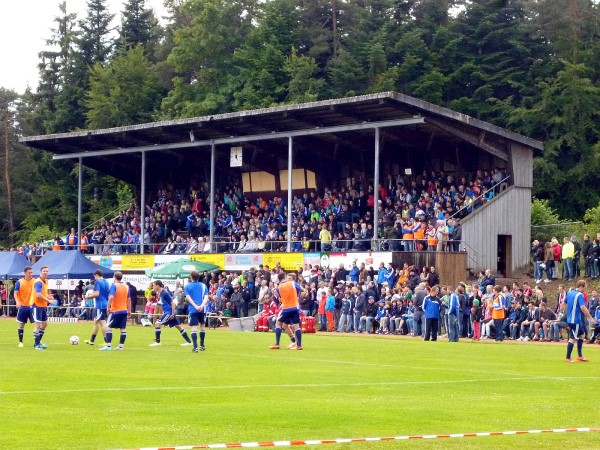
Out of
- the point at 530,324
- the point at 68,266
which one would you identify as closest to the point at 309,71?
the point at 68,266

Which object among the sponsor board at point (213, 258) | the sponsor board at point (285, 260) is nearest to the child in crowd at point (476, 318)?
the sponsor board at point (285, 260)

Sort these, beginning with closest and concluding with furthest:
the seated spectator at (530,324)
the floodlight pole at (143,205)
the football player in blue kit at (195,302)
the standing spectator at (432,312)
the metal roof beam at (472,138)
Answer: the football player in blue kit at (195,302), the standing spectator at (432,312), the seated spectator at (530,324), the metal roof beam at (472,138), the floodlight pole at (143,205)

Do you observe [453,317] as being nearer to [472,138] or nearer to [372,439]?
[472,138]

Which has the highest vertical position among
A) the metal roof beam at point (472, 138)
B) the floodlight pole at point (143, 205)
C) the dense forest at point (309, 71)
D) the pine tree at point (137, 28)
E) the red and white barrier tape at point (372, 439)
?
the pine tree at point (137, 28)

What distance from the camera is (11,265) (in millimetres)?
49438

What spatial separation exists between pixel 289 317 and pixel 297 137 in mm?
25149

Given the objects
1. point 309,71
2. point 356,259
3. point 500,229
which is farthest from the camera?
point 309,71

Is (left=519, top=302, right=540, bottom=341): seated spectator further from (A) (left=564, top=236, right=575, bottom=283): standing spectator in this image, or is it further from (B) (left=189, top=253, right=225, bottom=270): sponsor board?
(B) (left=189, top=253, right=225, bottom=270): sponsor board

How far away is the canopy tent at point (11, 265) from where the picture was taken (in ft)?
160

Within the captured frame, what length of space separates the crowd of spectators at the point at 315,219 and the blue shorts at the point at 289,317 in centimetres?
1594

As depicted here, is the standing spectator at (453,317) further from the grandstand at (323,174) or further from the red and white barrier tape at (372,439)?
the red and white barrier tape at (372,439)

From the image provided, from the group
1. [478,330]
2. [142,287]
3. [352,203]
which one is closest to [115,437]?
[478,330]

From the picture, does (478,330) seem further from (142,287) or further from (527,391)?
(142,287)

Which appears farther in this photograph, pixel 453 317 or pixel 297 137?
pixel 297 137
